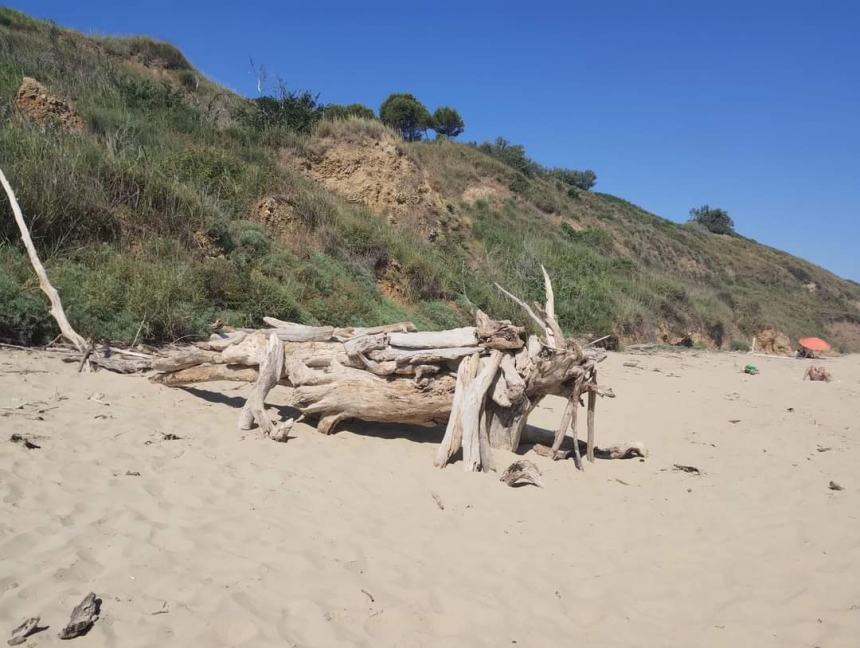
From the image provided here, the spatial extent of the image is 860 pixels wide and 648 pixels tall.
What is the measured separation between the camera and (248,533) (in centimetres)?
355

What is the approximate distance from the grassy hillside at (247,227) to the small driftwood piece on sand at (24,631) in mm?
5310

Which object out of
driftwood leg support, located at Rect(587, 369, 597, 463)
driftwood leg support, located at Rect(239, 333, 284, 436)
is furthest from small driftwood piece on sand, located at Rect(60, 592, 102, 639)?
driftwood leg support, located at Rect(587, 369, 597, 463)

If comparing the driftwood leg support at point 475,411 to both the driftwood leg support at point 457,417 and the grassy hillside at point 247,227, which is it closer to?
the driftwood leg support at point 457,417

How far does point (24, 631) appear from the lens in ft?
7.73

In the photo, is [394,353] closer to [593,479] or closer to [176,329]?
[593,479]

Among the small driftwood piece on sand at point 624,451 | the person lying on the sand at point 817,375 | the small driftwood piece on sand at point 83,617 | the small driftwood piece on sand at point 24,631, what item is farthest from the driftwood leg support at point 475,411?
the person lying on the sand at point 817,375

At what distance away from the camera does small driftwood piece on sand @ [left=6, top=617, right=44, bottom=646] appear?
2.32 metres

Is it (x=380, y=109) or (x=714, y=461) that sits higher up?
(x=380, y=109)

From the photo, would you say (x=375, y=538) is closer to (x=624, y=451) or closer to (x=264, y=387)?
(x=264, y=387)

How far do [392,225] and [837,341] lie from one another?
28.2 metres

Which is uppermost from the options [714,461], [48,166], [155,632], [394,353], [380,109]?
[380,109]

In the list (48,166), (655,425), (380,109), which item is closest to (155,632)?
(655,425)

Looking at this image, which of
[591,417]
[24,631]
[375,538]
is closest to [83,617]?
[24,631]

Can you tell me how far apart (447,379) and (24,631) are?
3.84m
